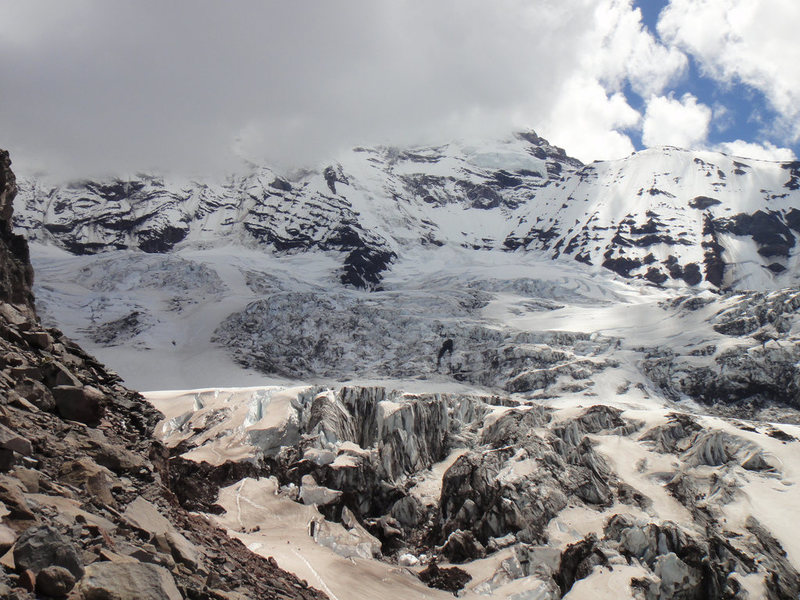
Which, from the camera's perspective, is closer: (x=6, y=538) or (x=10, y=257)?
(x=6, y=538)

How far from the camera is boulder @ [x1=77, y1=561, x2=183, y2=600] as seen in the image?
6535mm

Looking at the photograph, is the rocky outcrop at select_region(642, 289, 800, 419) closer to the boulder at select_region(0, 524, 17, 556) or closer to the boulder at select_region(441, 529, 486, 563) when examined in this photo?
the boulder at select_region(441, 529, 486, 563)

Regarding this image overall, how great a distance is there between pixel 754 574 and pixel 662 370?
203ft

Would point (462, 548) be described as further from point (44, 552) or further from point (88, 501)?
point (44, 552)

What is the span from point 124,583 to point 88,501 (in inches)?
124

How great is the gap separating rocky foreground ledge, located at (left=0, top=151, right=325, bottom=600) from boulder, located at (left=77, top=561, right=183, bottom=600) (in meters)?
0.01

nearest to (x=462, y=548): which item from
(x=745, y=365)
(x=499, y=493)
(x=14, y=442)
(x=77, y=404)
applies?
(x=499, y=493)

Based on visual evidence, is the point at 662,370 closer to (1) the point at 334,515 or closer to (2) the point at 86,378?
(1) the point at 334,515

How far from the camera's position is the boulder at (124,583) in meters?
6.54

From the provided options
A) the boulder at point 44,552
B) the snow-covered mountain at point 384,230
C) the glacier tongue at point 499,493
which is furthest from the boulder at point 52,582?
the snow-covered mountain at point 384,230

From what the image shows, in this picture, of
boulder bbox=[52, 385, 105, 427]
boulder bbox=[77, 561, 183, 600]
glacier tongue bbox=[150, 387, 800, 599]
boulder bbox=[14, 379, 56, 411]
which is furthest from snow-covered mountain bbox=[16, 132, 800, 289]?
boulder bbox=[77, 561, 183, 600]

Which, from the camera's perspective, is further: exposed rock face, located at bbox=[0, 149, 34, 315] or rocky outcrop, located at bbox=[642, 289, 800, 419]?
rocky outcrop, located at bbox=[642, 289, 800, 419]

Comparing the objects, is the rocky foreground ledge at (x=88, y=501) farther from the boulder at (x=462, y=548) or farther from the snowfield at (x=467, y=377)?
the boulder at (x=462, y=548)

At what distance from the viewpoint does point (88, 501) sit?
9.43 meters
